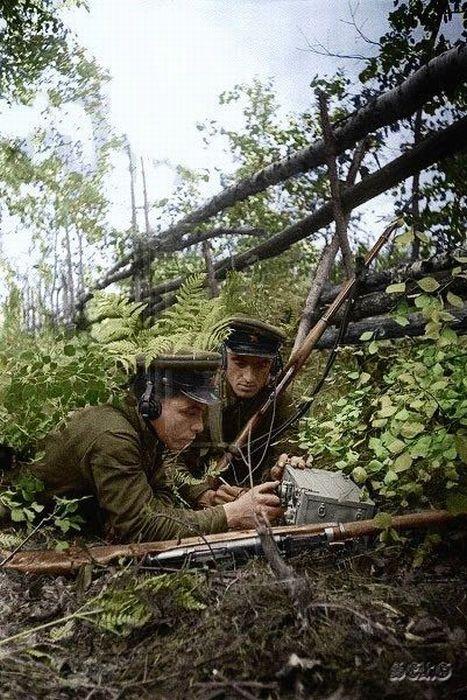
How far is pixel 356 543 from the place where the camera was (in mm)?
2559

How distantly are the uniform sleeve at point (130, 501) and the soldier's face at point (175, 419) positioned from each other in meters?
0.24

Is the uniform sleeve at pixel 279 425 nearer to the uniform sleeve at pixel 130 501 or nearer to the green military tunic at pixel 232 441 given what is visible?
the green military tunic at pixel 232 441

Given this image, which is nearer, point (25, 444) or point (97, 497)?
point (97, 497)

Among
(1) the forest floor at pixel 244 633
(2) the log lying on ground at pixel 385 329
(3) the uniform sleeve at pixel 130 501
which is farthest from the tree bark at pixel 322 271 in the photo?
(1) the forest floor at pixel 244 633

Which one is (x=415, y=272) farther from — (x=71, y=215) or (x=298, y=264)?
(x=71, y=215)

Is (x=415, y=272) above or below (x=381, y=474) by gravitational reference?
above

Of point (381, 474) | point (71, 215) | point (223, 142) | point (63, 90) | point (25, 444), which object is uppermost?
point (63, 90)

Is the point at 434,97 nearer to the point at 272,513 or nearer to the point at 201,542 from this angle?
the point at 272,513

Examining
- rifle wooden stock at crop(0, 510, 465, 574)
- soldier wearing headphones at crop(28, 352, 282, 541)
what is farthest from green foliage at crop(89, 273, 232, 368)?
rifle wooden stock at crop(0, 510, 465, 574)

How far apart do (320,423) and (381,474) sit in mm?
676

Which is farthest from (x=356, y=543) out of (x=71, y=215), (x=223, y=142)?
(x=71, y=215)

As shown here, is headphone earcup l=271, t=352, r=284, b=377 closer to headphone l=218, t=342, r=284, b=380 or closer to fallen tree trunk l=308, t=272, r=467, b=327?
headphone l=218, t=342, r=284, b=380

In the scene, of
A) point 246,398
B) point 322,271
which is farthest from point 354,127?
point 246,398

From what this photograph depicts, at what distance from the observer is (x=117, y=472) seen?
8.93ft
